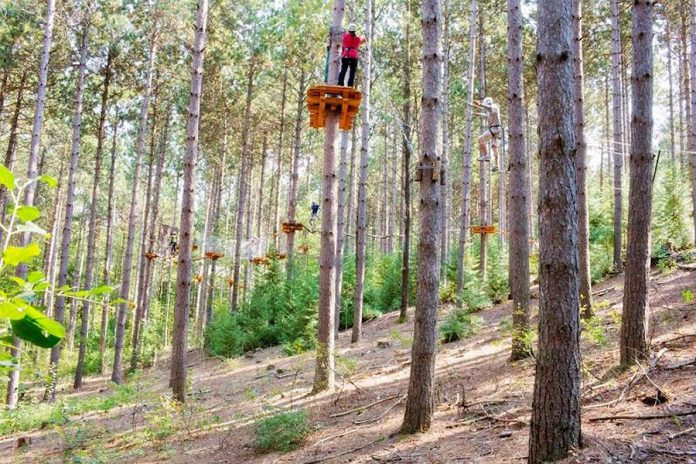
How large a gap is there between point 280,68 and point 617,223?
39.5 ft

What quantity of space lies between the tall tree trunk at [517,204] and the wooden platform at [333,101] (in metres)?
2.31

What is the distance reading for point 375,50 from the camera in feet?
50.6

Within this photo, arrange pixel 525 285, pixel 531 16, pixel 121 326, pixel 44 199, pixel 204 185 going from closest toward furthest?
pixel 525 285 → pixel 121 326 → pixel 531 16 → pixel 44 199 → pixel 204 185

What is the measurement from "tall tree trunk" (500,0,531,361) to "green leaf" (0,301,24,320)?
20.5ft

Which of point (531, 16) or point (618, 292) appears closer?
point (618, 292)

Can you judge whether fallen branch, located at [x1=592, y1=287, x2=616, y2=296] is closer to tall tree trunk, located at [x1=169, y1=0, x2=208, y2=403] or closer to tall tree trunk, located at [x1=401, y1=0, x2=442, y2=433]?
tall tree trunk, located at [x1=401, y1=0, x2=442, y2=433]

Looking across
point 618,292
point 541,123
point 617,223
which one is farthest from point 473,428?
point 617,223

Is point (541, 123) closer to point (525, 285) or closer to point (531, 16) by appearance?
point (525, 285)

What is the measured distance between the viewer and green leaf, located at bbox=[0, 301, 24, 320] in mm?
696

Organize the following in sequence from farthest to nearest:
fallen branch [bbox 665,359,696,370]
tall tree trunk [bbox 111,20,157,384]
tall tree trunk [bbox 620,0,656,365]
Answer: tall tree trunk [bbox 111,20,157,384] < tall tree trunk [bbox 620,0,656,365] < fallen branch [bbox 665,359,696,370]

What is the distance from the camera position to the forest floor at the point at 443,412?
3971mm

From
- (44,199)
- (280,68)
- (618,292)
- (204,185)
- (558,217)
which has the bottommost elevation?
(618,292)

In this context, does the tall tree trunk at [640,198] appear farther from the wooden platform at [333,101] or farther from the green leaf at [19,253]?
the green leaf at [19,253]

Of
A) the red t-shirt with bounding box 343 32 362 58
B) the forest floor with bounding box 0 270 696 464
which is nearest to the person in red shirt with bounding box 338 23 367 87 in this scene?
the red t-shirt with bounding box 343 32 362 58
